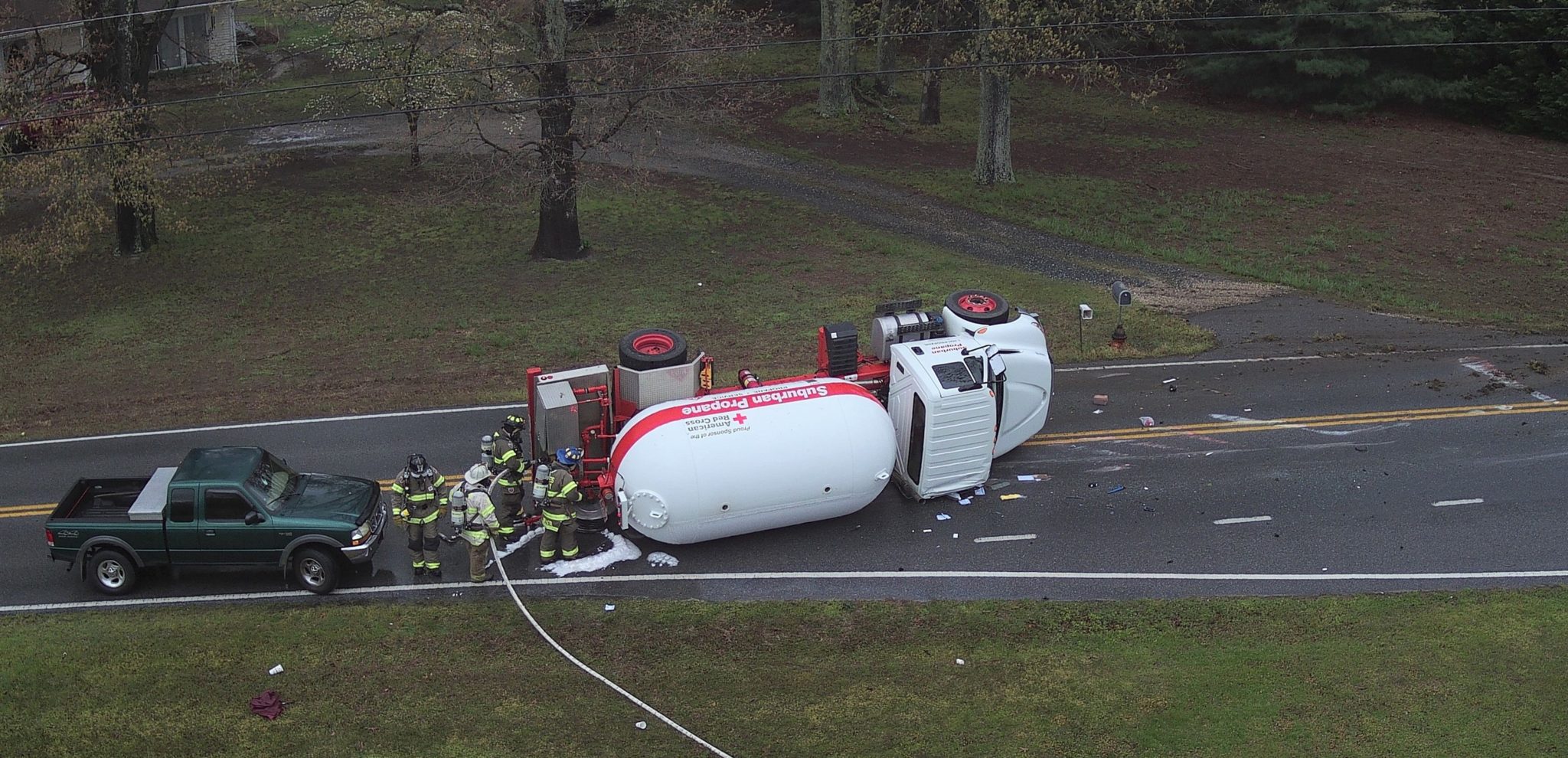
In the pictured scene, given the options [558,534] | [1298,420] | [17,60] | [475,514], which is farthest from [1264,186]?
[17,60]

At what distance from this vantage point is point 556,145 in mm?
26328

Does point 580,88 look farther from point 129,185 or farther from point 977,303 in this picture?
point 977,303

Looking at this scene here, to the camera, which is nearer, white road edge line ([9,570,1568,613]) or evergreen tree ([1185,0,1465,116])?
white road edge line ([9,570,1568,613])

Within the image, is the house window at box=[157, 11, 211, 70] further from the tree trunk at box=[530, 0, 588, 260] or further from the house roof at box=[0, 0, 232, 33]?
the tree trunk at box=[530, 0, 588, 260]

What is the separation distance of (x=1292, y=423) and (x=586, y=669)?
1210 centimetres

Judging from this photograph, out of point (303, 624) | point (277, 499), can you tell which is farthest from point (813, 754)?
point (277, 499)

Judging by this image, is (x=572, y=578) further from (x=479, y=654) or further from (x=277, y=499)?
(x=277, y=499)

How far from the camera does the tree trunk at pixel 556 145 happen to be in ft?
84.3

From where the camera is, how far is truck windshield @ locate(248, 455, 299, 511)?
48.8ft

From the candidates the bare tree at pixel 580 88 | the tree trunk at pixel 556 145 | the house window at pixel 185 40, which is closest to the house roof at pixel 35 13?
the house window at pixel 185 40

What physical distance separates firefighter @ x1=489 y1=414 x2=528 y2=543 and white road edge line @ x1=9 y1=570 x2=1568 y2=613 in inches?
46.6

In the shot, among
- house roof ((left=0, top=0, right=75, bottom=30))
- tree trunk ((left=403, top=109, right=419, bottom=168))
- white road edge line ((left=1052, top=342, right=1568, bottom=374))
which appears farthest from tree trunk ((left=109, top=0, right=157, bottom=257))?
white road edge line ((left=1052, top=342, right=1568, bottom=374))

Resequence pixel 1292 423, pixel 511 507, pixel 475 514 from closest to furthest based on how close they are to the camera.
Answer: pixel 475 514, pixel 511 507, pixel 1292 423

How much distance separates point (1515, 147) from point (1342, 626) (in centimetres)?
2955
